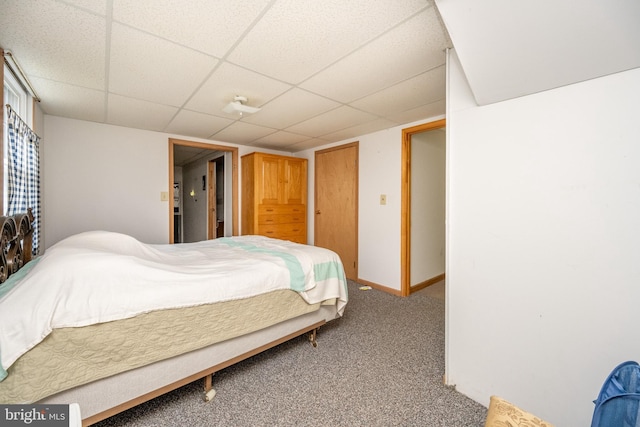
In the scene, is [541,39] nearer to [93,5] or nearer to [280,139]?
[93,5]

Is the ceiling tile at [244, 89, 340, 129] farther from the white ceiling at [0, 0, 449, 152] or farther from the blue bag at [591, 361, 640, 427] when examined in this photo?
the blue bag at [591, 361, 640, 427]

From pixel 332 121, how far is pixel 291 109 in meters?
0.61

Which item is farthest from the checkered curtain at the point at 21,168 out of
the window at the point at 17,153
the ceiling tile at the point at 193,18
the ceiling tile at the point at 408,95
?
the ceiling tile at the point at 408,95

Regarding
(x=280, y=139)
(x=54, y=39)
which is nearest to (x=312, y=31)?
(x=54, y=39)

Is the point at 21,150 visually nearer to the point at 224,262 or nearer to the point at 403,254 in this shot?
the point at 224,262

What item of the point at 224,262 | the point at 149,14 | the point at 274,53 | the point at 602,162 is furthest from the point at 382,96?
the point at 224,262

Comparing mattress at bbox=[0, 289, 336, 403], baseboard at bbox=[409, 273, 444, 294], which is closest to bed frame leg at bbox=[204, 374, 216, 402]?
mattress at bbox=[0, 289, 336, 403]

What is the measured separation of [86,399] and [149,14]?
1.89 metres

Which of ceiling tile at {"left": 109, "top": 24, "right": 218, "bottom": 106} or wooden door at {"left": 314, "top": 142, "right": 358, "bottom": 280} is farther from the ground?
ceiling tile at {"left": 109, "top": 24, "right": 218, "bottom": 106}

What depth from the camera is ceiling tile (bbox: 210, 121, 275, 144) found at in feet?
10.7

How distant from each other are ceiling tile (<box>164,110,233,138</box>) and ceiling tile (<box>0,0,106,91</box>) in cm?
94

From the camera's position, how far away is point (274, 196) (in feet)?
13.5

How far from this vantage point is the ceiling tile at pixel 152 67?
154 cm

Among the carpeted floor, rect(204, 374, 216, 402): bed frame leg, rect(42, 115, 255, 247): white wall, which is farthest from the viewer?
rect(42, 115, 255, 247): white wall
